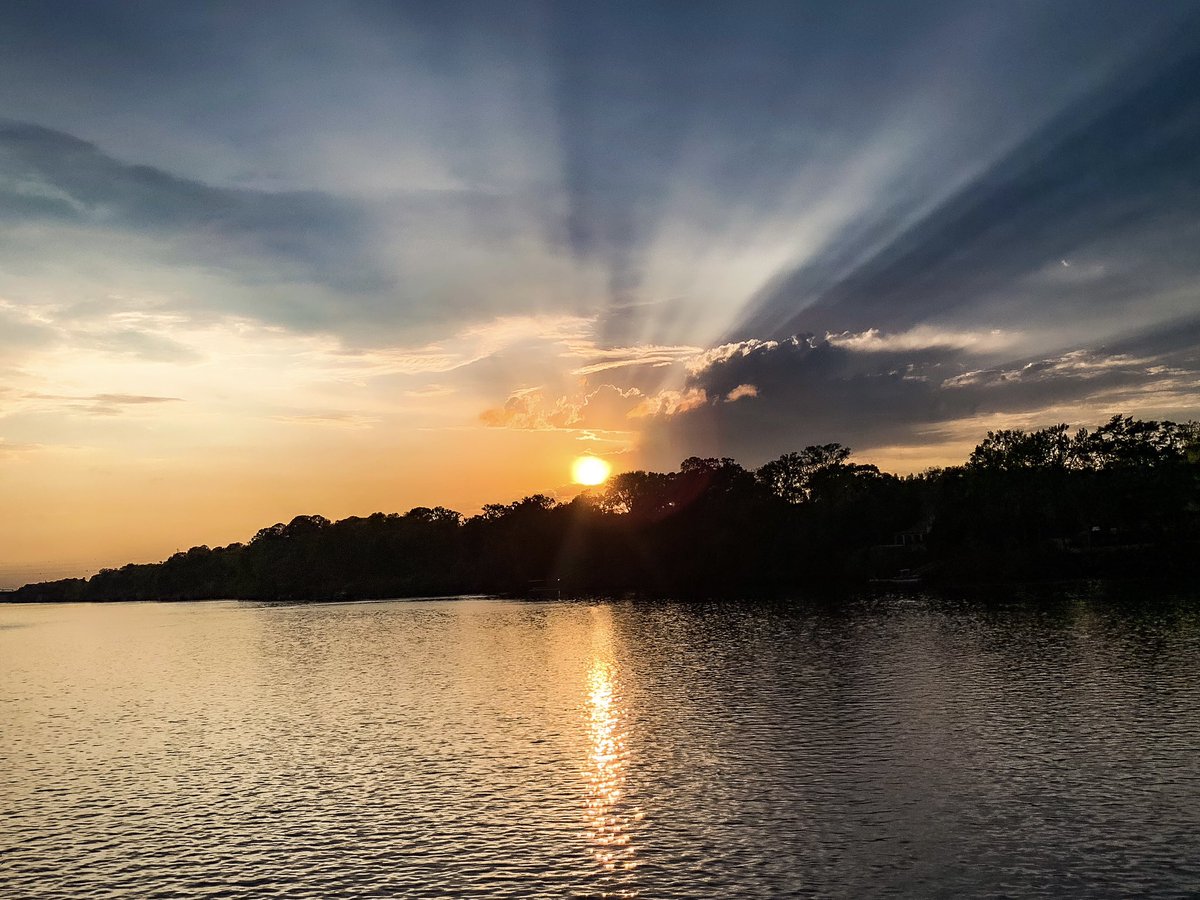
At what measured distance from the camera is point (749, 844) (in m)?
29.8

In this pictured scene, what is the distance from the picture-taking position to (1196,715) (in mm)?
44688

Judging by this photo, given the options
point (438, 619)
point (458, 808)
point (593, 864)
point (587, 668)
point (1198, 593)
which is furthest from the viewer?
point (438, 619)

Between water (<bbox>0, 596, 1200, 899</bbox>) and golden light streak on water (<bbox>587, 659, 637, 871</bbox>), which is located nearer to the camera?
water (<bbox>0, 596, 1200, 899</bbox>)

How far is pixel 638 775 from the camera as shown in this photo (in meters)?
39.8

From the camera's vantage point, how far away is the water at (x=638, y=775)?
2784 cm

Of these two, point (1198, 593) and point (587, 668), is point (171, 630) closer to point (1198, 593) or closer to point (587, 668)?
point (587, 668)

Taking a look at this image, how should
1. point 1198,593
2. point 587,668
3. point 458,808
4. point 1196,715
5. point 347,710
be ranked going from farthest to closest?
1. point 1198,593
2. point 587,668
3. point 347,710
4. point 1196,715
5. point 458,808

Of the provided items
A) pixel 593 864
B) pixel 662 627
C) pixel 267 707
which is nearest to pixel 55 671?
pixel 267 707

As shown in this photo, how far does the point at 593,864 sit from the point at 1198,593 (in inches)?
4542

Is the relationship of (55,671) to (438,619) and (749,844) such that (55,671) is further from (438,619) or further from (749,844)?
(749,844)

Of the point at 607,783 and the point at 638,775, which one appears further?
the point at 638,775

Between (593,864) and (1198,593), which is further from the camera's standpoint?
(1198,593)

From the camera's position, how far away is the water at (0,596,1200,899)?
1096 inches

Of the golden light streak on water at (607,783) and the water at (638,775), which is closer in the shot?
the water at (638,775)
